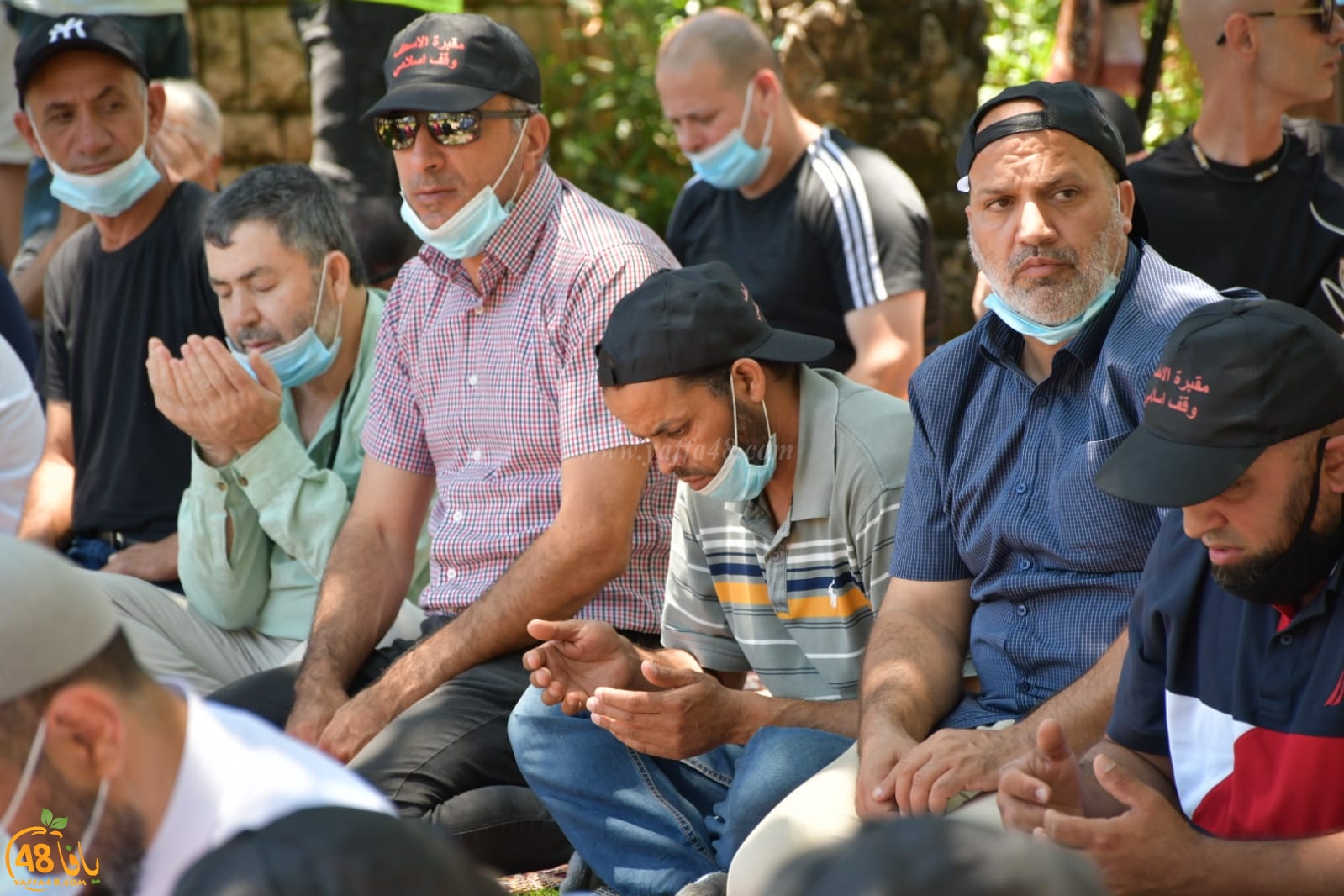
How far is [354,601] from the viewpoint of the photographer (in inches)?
162

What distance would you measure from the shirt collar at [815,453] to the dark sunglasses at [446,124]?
124cm

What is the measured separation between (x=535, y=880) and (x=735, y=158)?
2.65 metres

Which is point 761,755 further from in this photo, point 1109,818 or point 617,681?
point 1109,818

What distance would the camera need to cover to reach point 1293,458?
2.46m

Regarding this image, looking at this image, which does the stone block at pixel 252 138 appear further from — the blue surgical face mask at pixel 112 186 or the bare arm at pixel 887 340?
the bare arm at pixel 887 340

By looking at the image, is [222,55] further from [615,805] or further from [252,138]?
[615,805]

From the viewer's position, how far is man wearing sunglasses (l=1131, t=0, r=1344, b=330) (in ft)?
14.0

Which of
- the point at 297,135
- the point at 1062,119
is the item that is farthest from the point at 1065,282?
the point at 297,135

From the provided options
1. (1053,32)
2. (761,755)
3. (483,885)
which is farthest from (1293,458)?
(1053,32)

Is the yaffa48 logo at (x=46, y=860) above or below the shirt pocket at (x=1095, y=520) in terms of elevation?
below

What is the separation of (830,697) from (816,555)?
33 centimetres

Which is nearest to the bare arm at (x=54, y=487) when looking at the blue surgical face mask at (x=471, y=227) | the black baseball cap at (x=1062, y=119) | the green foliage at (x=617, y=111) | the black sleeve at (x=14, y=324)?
the black sleeve at (x=14, y=324)

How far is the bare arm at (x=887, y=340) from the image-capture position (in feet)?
16.7

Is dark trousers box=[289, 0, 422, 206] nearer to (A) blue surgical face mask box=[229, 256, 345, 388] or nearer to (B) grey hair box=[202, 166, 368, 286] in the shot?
(B) grey hair box=[202, 166, 368, 286]
